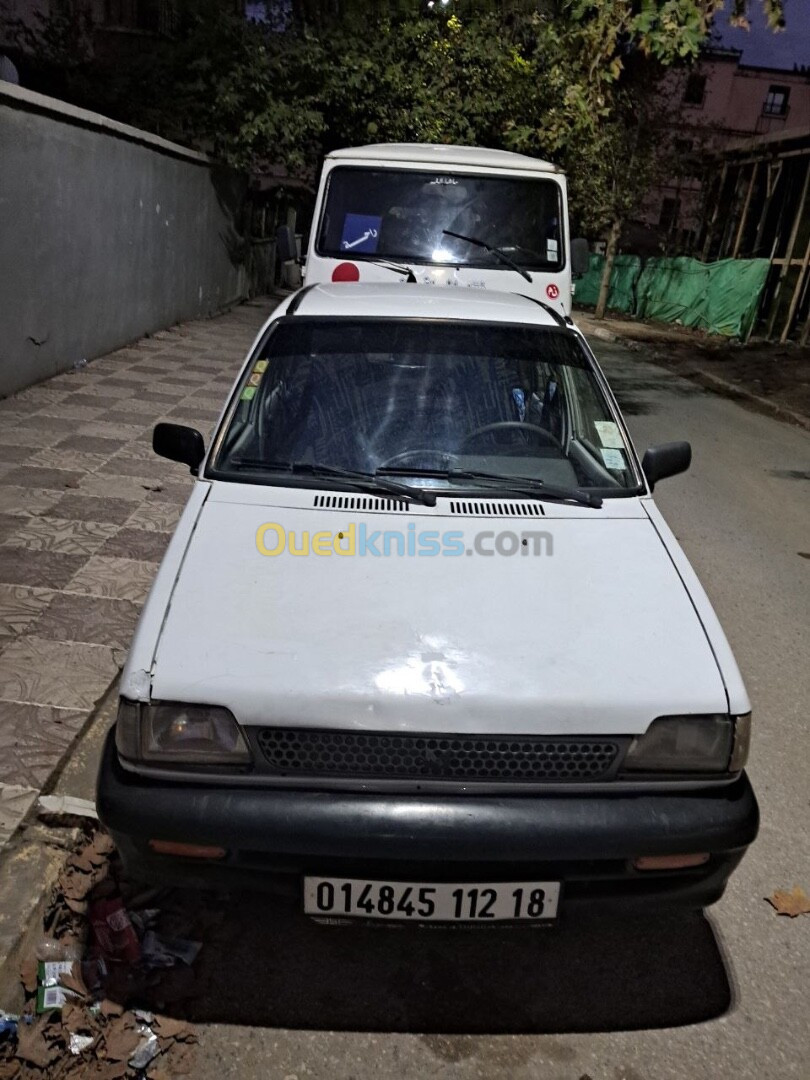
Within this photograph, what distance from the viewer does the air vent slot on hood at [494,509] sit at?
289cm

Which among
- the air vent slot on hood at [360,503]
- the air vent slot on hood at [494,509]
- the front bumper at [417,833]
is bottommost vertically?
the front bumper at [417,833]

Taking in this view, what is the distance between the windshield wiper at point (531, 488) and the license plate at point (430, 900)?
1269 mm

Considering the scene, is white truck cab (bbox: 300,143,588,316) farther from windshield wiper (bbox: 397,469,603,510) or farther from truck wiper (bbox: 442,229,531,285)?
windshield wiper (bbox: 397,469,603,510)

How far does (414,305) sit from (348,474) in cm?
100

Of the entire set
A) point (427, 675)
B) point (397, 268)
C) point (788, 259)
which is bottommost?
point (427, 675)

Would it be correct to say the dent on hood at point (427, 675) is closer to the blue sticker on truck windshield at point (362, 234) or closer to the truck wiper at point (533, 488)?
the truck wiper at point (533, 488)

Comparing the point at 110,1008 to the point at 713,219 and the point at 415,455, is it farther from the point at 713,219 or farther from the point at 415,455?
the point at 713,219

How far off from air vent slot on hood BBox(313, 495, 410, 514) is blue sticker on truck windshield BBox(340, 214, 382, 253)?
4.85 metres

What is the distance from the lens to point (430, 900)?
2.21 metres

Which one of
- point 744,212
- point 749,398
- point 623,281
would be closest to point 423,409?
point 749,398

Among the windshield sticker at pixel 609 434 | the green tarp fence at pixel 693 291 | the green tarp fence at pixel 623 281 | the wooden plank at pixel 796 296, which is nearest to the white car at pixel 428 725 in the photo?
the windshield sticker at pixel 609 434

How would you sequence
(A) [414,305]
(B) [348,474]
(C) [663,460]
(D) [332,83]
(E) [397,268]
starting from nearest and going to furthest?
(B) [348,474], (C) [663,460], (A) [414,305], (E) [397,268], (D) [332,83]

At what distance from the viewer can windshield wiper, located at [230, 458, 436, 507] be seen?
293 cm

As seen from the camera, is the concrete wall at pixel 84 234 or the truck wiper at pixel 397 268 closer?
the truck wiper at pixel 397 268
